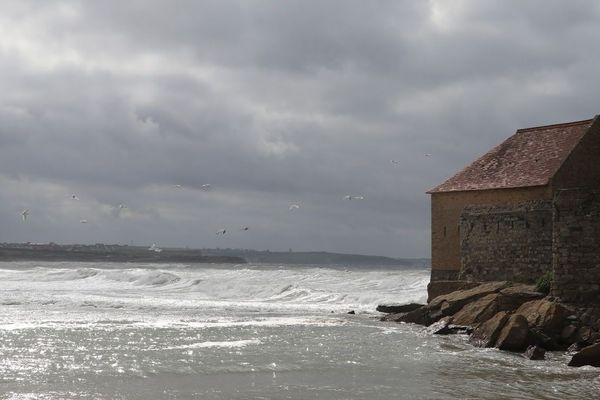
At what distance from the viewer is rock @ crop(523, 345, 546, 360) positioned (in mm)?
15310

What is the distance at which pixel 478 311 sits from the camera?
19.7m

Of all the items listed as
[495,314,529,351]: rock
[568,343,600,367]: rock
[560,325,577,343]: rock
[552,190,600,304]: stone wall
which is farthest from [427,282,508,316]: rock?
[568,343,600,367]: rock

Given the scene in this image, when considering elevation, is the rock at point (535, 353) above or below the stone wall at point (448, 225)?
below

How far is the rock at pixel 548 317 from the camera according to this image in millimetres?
17234

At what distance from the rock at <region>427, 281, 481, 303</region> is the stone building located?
0.40 m

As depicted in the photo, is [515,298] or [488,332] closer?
[488,332]

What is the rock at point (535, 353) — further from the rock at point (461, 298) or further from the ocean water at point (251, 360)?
the rock at point (461, 298)

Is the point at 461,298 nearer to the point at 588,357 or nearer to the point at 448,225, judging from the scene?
the point at 448,225

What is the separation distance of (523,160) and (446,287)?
458 cm

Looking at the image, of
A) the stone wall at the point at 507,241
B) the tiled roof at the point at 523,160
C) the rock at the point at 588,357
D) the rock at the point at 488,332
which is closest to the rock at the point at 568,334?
the rock at the point at 488,332

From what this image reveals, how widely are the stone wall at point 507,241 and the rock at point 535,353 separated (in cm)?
613

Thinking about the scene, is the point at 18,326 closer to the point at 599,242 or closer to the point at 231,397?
the point at 231,397

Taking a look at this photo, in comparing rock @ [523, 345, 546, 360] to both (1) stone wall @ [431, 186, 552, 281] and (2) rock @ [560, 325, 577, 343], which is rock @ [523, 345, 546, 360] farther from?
(1) stone wall @ [431, 186, 552, 281]

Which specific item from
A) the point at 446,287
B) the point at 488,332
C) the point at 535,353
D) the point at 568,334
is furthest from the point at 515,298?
the point at 446,287
